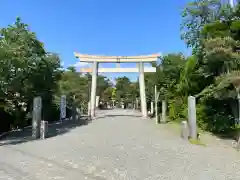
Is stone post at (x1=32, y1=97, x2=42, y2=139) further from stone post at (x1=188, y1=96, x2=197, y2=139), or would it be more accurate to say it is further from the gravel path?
stone post at (x1=188, y1=96, x2=197, y2=139)

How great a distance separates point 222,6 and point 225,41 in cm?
272

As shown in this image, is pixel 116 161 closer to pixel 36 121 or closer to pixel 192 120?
pixel 192 120

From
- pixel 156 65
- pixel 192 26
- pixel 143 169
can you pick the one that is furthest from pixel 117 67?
pixel 143 169

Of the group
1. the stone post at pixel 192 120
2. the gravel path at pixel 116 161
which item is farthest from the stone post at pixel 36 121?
the stone post at pixel 192 120

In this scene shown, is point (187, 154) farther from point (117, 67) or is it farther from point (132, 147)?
point (117, 67)

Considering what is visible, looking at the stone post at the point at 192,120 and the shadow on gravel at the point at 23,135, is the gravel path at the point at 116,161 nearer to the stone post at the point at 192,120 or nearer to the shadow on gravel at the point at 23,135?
the shadow on gravel at the point at 23,135

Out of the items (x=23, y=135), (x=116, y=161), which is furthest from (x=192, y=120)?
(x=23, y=135)

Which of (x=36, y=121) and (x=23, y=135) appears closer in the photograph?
(x=36, y=121)

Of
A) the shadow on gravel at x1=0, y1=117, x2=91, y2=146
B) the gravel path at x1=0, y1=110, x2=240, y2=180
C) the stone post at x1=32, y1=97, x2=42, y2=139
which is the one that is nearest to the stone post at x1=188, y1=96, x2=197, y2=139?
the gravel path at x1=0, y1=110, x2=240, y2=180

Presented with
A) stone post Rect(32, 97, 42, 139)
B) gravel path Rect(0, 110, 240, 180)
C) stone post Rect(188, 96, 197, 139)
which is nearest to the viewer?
gravel path Rect(0, 110, 240, 180)

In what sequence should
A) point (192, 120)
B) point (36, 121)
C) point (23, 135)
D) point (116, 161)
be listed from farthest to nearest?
1. point (23, 135)
2. point (36, 121)
3. point (192, 120)
4. point (116, 161)

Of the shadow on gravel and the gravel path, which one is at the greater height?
the shadow on gravel

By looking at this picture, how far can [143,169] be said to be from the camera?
600cm

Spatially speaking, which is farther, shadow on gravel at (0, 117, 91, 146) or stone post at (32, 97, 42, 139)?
stone post at (32, 97, 42, 139)
